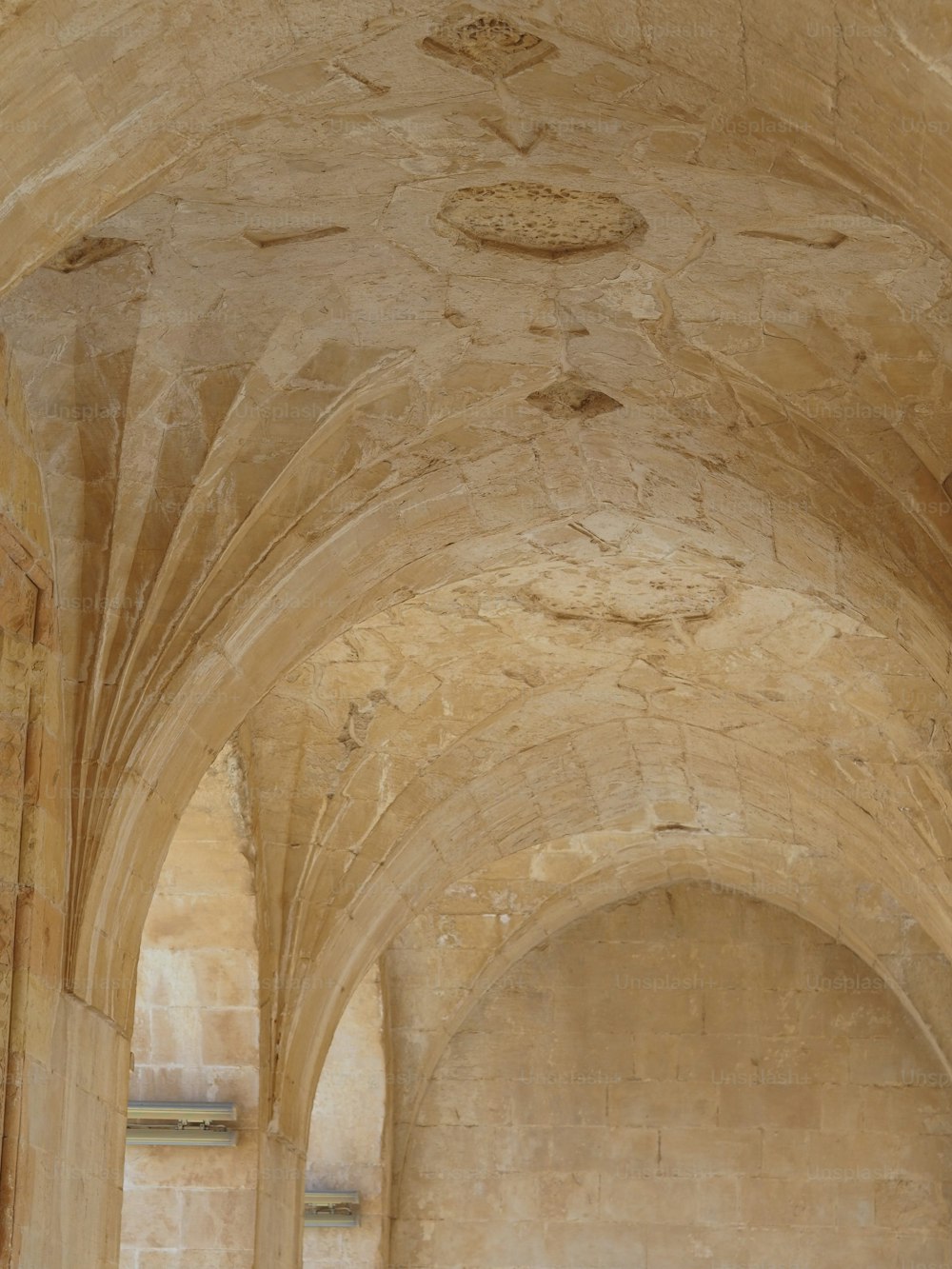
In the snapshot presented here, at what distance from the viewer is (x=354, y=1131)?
42.3 feet

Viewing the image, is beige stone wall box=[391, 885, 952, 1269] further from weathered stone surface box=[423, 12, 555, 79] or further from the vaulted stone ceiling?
weathered stone surface box=[423, 12, 555, 79]

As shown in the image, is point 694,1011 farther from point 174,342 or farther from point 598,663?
point 174,342

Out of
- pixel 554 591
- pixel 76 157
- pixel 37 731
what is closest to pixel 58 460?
pixel 37 731

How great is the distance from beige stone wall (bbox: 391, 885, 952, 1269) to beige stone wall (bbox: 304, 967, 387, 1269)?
43cm

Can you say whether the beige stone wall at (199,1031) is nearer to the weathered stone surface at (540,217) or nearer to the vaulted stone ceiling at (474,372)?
the vaulted stone ceiling at (474,372)

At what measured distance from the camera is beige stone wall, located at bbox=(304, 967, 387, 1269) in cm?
1263

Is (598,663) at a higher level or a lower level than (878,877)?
higher

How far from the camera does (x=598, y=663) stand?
31.4 feet

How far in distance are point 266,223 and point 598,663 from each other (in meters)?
4.37

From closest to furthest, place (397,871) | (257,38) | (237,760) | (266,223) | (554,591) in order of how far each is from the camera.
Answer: (257,38) < (266,223) < (554,591) < (237,760) < (397,871)

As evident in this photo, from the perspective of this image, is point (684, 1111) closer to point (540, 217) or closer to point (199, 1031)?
point (199, 1031)

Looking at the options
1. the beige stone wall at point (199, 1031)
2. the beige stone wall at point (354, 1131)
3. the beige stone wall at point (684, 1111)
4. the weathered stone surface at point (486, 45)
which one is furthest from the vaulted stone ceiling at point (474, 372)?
the beige stone wall at point (354, 1131)

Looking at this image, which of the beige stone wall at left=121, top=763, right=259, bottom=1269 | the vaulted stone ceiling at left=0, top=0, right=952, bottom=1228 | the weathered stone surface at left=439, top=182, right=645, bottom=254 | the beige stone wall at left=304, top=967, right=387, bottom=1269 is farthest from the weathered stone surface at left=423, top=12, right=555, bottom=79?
the beige stone wall at left=304, top=967, right=387, bottom=1269

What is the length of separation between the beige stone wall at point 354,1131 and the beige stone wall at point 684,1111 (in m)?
0.43
